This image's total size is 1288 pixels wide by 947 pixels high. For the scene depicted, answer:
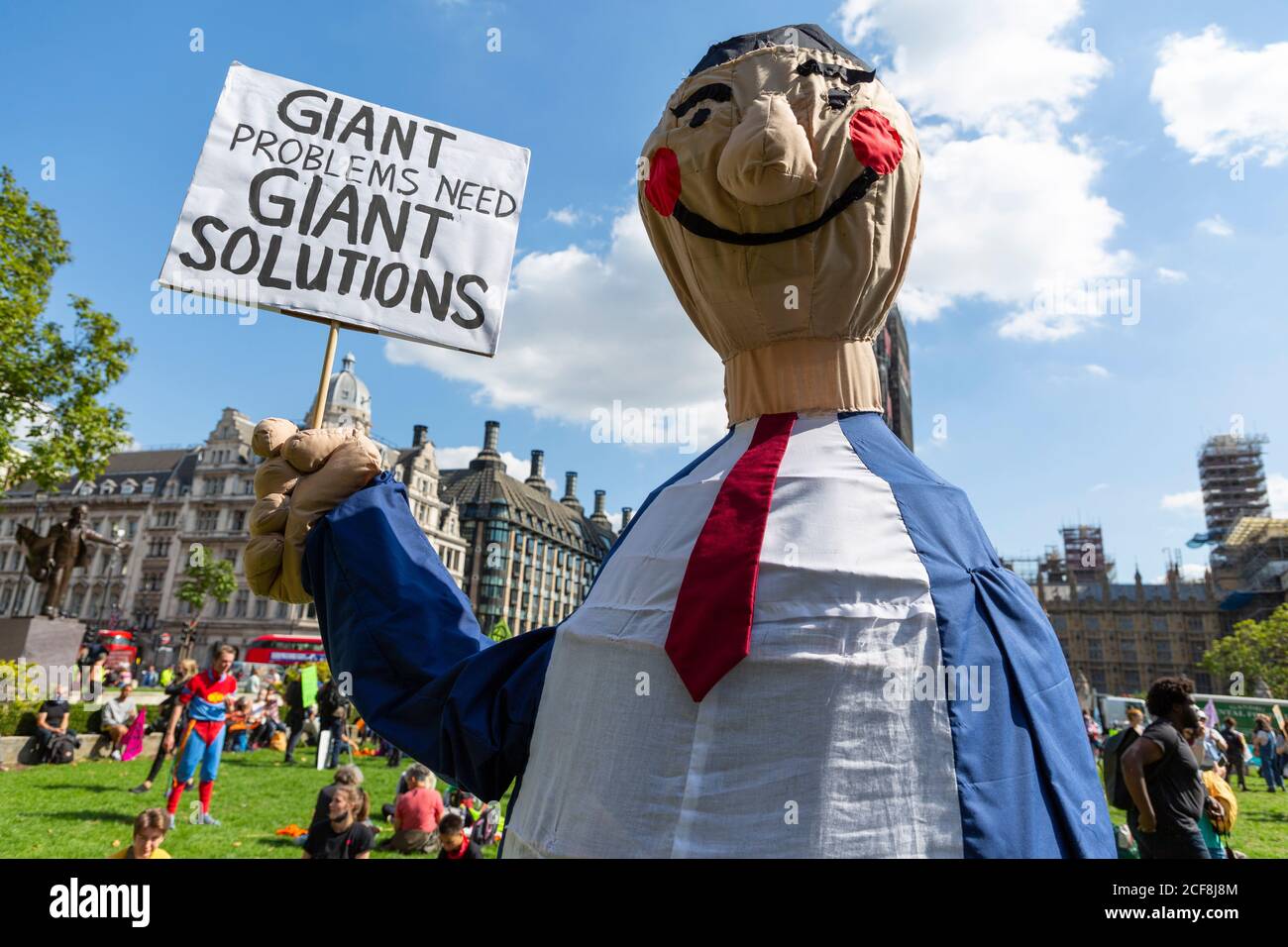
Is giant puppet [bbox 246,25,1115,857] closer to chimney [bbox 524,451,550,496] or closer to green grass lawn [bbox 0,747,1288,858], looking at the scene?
green grass lawn [bbox 0,747,1288,858]

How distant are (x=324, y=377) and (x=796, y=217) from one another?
1437 mm

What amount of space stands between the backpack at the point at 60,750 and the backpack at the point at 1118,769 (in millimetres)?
13422

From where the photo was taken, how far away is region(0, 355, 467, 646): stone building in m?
48.8

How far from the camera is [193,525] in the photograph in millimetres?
51281

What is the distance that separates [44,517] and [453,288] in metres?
71.4

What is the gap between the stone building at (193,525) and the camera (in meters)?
48.8

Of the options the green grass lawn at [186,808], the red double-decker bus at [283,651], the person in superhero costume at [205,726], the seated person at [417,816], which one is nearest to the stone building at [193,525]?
the red double-decker bus at [283,651]

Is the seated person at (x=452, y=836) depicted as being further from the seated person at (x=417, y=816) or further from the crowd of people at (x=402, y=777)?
the seated person at (x=417, y=816)

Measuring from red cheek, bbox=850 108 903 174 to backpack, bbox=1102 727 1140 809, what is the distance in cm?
457

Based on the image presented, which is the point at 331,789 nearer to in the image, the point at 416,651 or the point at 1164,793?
the point at 416,651

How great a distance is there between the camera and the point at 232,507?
5069 centimetres

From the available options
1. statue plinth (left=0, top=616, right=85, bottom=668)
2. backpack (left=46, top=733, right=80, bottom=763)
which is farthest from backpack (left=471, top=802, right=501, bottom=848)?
statue plinth (left=0, top=616, right=85, bottom=668)
